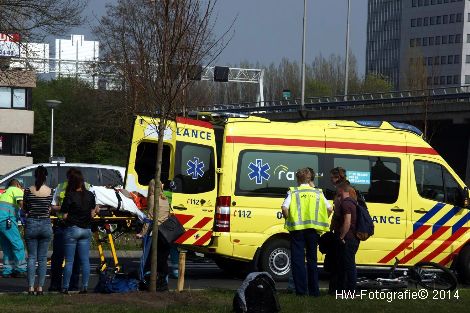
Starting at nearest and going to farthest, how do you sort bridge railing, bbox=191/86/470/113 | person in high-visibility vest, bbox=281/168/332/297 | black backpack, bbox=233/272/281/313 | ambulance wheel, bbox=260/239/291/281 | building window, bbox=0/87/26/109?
black backpack, bbox=233/272/281/313 → person in high-visibility vest, bbox=281/168/332/297 → ambulance wheel, bbox=260/239/291/281 → bridge railing, bbox=191/86/470/113 → building window, bbox=0/87/26/109

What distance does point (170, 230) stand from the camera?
14.6 m

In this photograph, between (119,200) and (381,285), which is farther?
(119,200)

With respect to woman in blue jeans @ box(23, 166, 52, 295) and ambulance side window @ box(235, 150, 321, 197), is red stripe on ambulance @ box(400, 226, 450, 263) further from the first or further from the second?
woman in blue jeans @ box(23, 166, 52, 295)

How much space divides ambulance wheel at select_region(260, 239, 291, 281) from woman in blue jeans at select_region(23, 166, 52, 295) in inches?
166

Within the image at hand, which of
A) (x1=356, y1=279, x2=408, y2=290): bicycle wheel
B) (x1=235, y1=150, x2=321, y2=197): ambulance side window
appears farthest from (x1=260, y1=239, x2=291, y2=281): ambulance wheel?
(x1=356, y1=279, x2=408, y2=290): bicycle wheel

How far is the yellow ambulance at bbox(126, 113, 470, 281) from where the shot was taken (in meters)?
17.1

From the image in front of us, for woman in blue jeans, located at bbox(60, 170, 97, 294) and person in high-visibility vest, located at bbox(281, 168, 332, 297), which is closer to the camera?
woman in blue jeans, located at bbox(60, 170, 97, 294)

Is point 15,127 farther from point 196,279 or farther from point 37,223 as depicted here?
point 37,223

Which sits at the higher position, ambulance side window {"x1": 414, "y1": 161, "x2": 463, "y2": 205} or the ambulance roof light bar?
the ambulance roof light bar

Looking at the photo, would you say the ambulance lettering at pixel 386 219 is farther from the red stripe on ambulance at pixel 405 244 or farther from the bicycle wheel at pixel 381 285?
the bicycle wheel at pixel 381 285

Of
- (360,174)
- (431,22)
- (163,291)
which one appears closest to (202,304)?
(163,291)

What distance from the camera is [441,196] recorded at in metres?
18.5

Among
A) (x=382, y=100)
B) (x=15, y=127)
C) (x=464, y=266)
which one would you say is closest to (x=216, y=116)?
(x=464, y=266)

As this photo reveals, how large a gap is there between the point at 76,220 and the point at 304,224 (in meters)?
2.89
